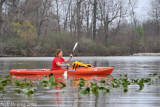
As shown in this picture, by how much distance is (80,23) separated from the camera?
163 feet

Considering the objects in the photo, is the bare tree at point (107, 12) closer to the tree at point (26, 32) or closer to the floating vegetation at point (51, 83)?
the tree at point (26, 32)

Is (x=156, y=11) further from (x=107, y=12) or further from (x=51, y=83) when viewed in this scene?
(x=51, y=83)

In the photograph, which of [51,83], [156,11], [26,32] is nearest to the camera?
[51,83]

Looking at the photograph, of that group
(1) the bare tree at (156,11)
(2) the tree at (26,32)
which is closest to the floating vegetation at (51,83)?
(2) the tree at (26,32)

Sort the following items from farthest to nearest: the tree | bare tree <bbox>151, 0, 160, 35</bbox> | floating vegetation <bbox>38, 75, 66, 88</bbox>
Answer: bare tree <bbox>151, 0, 160, 35</bbox> → the tree → floating vegetation <bbox>38, 75, 66, 88</bbox>

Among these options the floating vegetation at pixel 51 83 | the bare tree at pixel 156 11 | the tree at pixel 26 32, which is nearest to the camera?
Answer: the floating vegetation at pixel 51 83

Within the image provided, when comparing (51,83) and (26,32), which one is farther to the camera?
(26,32)

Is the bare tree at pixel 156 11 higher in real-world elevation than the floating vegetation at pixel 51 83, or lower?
higher

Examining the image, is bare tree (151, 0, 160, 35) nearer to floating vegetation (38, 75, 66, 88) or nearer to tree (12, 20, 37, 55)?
tree (12, 20, 37, 55)

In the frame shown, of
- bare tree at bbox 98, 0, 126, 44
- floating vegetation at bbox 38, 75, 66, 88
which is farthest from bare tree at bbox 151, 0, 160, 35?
floating vegetation at bbox 38, 75, 66, 88

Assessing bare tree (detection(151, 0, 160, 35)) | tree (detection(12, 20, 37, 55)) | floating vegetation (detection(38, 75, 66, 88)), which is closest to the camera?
floating vegetation (detection(38, 75, 66, 88))

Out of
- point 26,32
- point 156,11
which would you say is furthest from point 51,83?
point 156,11

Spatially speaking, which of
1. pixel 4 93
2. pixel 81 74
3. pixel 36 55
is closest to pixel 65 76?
pixel 81 74

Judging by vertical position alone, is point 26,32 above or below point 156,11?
below
